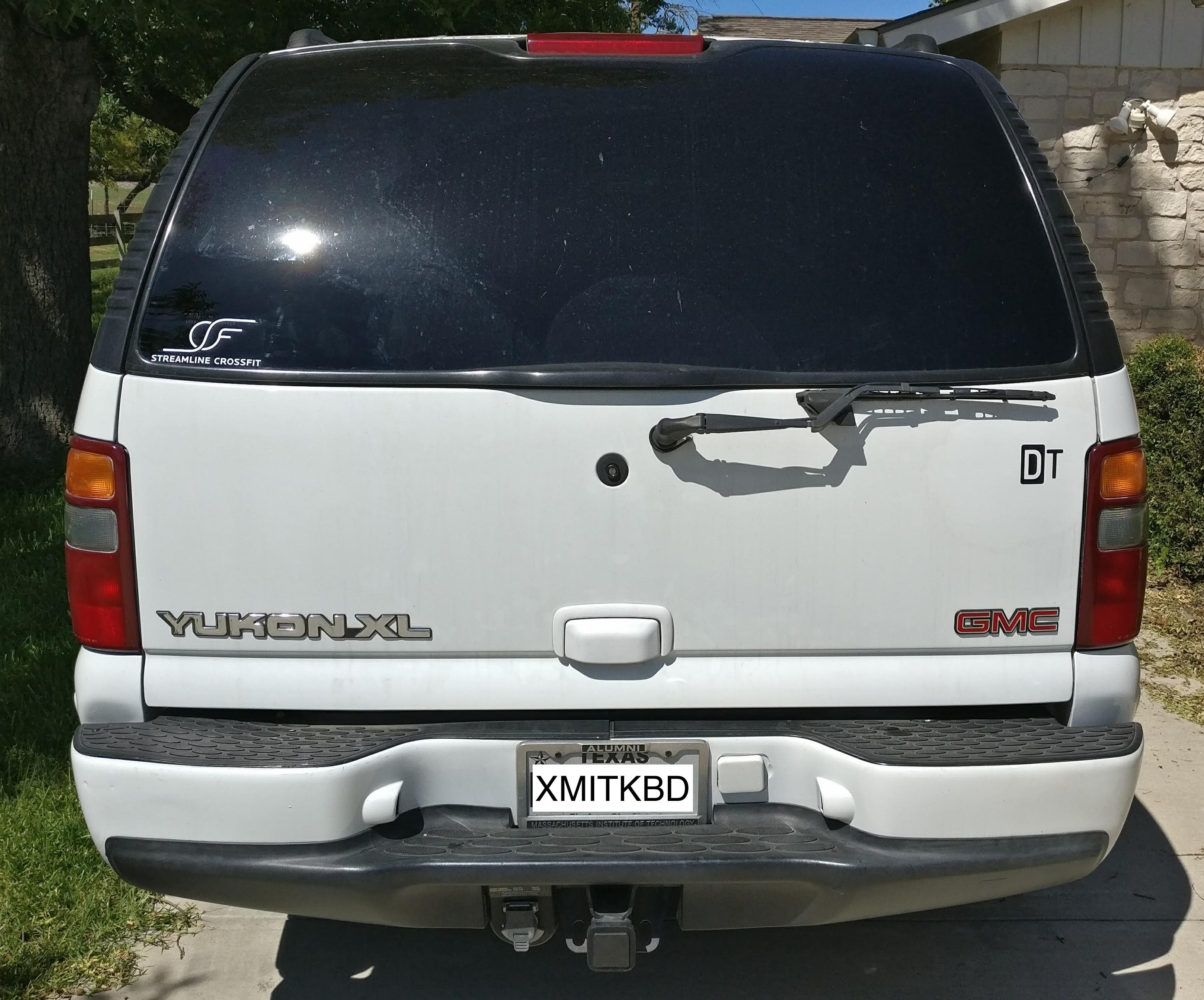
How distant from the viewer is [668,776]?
2.39 metres

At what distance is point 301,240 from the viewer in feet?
7.95

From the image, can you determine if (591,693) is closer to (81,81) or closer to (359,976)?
(359,976)

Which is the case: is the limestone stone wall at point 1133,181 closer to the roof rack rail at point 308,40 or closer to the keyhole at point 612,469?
the roof rack rail at point 308,40

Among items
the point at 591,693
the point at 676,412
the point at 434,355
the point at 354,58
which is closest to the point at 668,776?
the point at 591,693

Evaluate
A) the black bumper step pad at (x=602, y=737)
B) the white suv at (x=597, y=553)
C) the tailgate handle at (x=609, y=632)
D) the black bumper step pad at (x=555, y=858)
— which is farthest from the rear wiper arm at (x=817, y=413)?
the black bumper step pad at (x=555, y=858)

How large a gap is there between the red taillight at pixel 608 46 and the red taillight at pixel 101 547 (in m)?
1.29

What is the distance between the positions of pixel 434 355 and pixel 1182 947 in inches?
101

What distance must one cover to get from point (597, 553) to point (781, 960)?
1.48m

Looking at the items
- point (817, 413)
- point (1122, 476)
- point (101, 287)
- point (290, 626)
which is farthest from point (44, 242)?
point (101, 287)

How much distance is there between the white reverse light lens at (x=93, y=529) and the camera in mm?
2381

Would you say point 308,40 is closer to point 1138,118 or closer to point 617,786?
point 617,786

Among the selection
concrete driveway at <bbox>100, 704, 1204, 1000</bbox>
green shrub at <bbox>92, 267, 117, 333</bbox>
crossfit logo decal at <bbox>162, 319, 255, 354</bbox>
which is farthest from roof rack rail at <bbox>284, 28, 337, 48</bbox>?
Answer: green shrub at <bbox>92, 267, 117, 333</bbox>

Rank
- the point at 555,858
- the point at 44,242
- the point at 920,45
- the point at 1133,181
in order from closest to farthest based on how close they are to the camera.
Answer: the point at 555,858 → the point at 920,45 → the point at 44,242 → the point at 1133,181

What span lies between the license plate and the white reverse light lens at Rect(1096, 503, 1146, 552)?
0.90 meters
